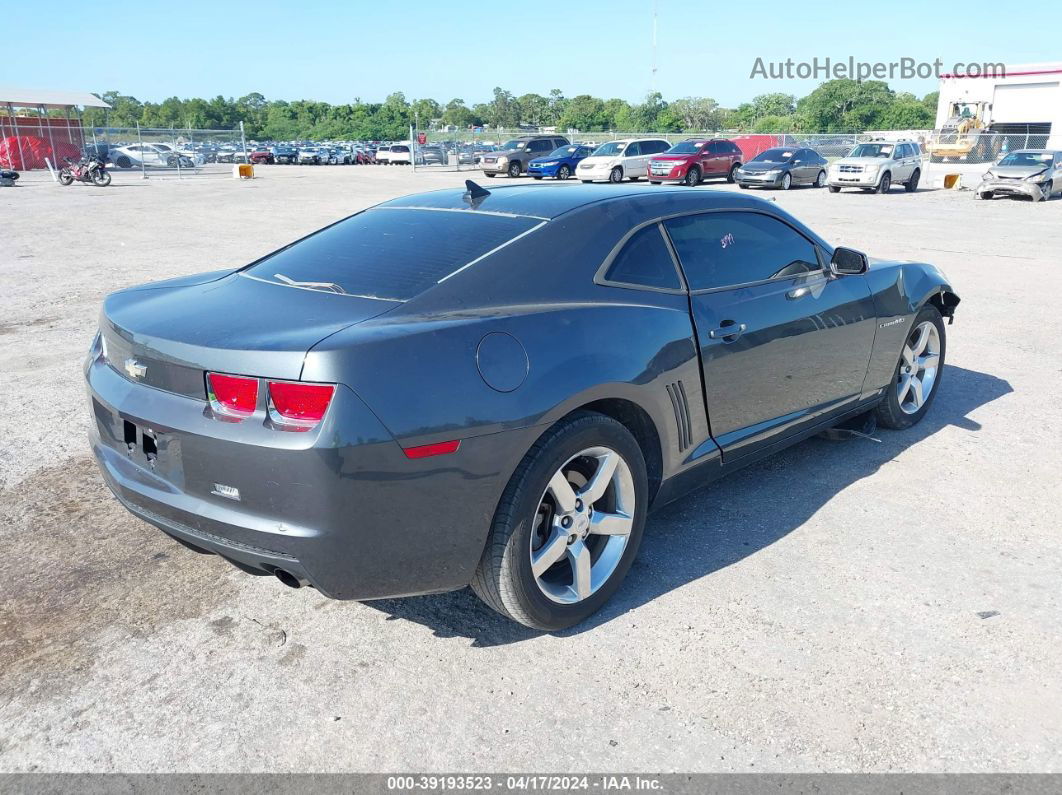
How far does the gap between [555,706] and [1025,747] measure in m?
1.42

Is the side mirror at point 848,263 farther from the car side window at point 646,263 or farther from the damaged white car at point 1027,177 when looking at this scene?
the damaged white car at point 1027,177

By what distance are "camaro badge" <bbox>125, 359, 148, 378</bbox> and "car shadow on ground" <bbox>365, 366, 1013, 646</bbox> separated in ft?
4.00

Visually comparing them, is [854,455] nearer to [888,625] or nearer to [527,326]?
[888,625]

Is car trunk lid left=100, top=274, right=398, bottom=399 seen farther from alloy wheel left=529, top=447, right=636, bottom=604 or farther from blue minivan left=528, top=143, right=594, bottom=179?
blue minivan left=528, top=143, right=594, bottom=179

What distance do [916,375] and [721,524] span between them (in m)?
2.18

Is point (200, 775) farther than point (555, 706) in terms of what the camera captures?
No

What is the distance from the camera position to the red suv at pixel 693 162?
29.1 meters

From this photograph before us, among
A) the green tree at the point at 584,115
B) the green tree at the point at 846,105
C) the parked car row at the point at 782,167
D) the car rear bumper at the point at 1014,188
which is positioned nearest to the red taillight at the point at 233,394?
the parked car row at the point at 782,167

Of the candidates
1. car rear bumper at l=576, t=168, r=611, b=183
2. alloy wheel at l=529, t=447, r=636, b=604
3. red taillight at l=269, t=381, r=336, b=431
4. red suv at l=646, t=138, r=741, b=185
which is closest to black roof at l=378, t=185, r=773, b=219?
alloy wheel at l=529, t=447, r=636, b=604

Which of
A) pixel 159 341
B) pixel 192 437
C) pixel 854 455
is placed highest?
pixel 159 341

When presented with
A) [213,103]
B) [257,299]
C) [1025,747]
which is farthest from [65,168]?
[213,103]

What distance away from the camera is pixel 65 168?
3077 cm

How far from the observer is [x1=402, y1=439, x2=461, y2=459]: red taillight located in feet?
8.44

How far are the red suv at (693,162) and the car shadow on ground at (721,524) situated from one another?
24730mm
